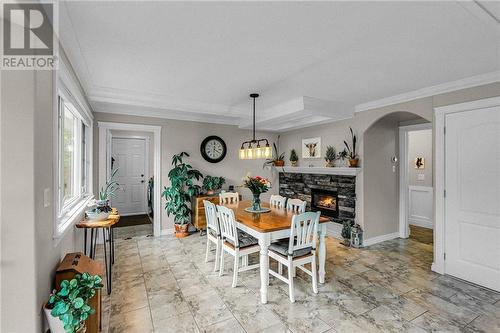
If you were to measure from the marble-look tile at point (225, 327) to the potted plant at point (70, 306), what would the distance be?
3.19 ft

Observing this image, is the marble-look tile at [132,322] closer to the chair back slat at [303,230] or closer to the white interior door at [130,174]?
the chair back slat at [303,230]

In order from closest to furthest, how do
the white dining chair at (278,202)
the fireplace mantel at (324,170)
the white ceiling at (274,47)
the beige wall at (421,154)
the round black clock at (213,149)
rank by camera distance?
1. the white ceiling at (274,47)
2. the white dining chair at (278,202)
3. the fireplace mantel at (324,170)
4. the round black clock at (213,149)
5. the beige wall at (421,154)

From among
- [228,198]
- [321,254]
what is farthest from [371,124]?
[228,198]

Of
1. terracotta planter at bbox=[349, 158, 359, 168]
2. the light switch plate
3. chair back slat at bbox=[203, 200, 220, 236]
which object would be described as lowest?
chair back slat at bbox=[203, 200, 220, 236]

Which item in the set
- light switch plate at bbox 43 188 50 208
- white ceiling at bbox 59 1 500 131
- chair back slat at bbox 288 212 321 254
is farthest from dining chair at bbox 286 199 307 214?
light switch plate at bbox 43 188 50 208

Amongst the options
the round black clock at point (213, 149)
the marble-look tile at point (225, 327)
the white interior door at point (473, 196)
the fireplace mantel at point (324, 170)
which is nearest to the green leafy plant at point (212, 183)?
the round black clock at point (213, 149)

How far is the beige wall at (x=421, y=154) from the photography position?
17.4 feet

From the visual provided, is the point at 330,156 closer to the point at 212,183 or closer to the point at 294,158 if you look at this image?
the point at 294,158

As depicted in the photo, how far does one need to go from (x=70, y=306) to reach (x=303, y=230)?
200cm

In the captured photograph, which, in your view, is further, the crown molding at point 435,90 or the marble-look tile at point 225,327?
the crown molding at point 435,90

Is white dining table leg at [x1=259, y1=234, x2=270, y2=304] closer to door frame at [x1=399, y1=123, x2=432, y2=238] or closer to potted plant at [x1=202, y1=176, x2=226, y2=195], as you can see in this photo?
potted plant at [x1=202, y1=176, x2=226, y2=195]

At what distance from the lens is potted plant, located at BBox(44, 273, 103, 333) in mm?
1383

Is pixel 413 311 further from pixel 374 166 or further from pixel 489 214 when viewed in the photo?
pixel 374 166

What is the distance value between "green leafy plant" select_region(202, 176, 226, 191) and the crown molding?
9.84 feet
